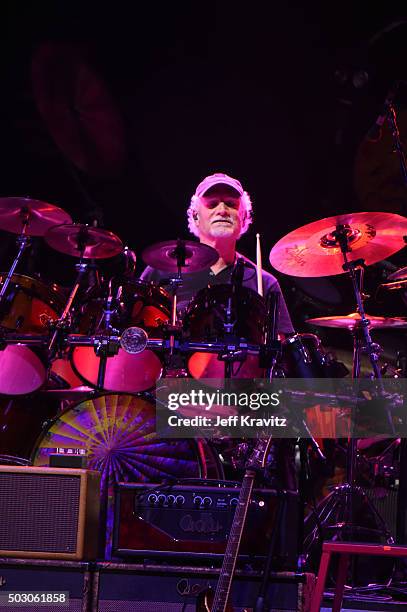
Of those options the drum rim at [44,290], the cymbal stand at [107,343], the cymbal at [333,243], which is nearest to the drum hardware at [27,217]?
the drum rim at [44,290]

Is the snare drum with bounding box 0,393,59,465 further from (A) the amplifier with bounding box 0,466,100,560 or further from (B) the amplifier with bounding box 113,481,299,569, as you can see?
(B) the amplifier with bounding box 113,481,299,569

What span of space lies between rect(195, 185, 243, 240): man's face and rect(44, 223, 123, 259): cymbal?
2.87ft

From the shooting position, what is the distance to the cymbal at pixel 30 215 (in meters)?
3.89

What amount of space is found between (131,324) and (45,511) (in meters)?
1.13

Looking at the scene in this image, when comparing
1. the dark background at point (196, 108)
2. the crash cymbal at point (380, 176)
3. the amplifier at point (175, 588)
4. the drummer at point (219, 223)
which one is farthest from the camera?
the dark background at point (196, 108)

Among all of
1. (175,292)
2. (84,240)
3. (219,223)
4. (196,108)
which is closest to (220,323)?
(175,292)

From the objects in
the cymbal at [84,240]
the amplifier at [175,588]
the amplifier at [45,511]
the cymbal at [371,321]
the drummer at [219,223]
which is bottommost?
the amplifier at [175,588]

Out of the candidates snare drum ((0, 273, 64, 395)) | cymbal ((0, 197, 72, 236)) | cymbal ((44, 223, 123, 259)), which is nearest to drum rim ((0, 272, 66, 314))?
snare drum ((0, 273, 64, 395))

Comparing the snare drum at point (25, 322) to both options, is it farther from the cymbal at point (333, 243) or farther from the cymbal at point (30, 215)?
the cymbal at point (333, 243)

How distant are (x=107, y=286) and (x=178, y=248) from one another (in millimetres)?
417

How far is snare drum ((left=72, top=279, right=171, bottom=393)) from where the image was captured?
3.60m

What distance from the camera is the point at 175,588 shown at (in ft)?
8.51

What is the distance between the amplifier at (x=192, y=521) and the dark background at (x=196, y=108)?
230 cm

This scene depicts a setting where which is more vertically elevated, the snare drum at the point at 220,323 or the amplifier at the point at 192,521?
the snare drum at the point at 220,323
